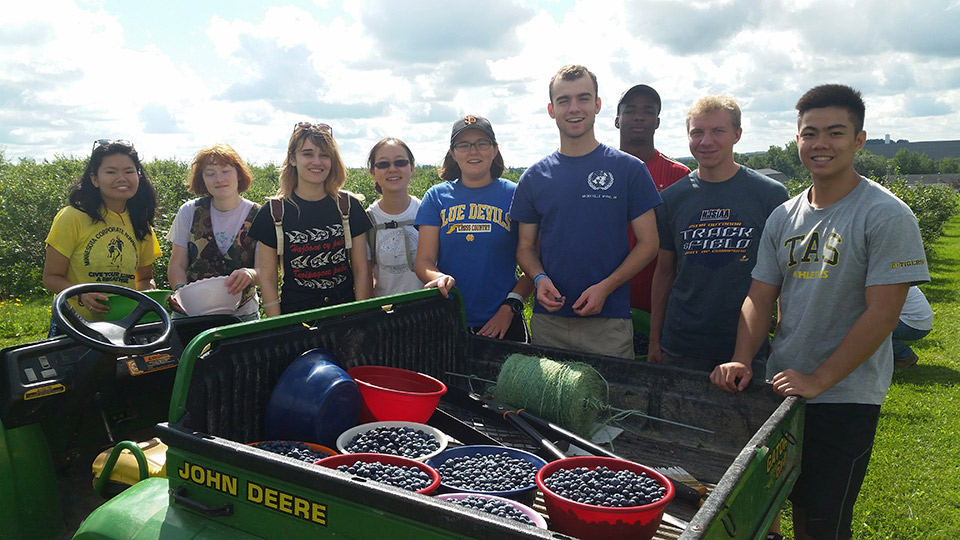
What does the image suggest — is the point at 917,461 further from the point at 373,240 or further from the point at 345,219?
the point at 345,219

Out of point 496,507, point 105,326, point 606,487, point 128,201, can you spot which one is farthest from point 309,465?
point 128,201

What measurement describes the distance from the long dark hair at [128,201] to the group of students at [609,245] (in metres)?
0.01

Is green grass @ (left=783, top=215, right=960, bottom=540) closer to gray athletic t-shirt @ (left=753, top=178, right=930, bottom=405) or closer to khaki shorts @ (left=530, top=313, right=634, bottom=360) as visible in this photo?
khaki shorts @ (left=530, top=313, right=634, bottom=360)

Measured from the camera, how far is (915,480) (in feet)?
17.1

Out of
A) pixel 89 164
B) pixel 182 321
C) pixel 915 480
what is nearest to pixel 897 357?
pixel 915 480

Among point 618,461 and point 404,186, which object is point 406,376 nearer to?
point 618,461

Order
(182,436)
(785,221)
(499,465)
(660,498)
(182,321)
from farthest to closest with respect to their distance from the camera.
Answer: (182,321) → (785,221) → (499,465) → (182,436) → (660,498)

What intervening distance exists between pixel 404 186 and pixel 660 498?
10.3 feet

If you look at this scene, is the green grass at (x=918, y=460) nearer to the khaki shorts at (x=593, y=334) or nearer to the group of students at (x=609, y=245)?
the group of students at (x=609, y=245)

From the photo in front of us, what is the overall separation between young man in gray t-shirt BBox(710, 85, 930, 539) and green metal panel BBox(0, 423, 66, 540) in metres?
3.18

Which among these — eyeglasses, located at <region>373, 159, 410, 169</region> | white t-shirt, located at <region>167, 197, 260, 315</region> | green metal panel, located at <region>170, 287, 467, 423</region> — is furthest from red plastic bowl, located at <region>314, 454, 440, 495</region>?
eyeglasses, located at <region>373, 159, 410, 169</region>

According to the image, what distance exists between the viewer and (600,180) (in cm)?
362

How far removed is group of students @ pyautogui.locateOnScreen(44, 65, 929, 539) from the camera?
278 cm

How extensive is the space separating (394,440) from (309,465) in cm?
60
